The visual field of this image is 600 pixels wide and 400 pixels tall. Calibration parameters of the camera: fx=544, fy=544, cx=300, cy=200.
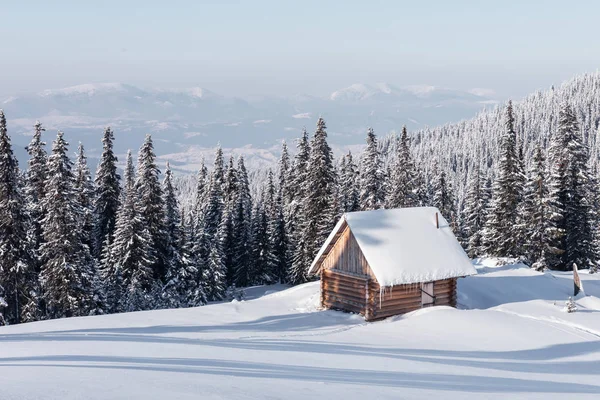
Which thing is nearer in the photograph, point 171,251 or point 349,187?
point 171,251

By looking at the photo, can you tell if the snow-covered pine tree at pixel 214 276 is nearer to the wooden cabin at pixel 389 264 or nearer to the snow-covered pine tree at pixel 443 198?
the wooden cabin at pixel 389 264

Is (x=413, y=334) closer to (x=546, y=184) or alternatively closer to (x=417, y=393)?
(x=417, y=393)

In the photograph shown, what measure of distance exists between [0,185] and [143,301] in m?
12.7

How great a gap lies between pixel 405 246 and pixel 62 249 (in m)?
21.3

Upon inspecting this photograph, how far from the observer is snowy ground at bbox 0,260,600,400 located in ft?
33.2

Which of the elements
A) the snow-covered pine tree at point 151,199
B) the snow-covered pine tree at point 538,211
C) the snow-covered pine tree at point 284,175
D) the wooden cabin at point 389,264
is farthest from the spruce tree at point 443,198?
the snow-covered pine tree at point 151,199

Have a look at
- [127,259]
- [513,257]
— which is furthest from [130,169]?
[513,257]

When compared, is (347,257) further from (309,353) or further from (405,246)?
(309,353)

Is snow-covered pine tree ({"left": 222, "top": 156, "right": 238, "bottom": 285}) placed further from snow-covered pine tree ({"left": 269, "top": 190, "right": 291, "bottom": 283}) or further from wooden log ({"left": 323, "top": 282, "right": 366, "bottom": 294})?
wooden log ({"left": 323, "top": 282, "right": 366, "bottom": 294})

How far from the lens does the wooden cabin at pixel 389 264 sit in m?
28.2

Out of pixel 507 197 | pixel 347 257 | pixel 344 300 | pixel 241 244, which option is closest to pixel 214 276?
pixel 241 244

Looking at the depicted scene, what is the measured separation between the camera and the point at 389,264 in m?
28.1

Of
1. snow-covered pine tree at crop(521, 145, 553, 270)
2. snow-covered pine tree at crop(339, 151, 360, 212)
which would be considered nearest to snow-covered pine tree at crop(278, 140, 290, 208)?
snow-covered pine tree at crop(339, 151, 360, 212)

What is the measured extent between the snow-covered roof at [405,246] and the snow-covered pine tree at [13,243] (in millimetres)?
17216
